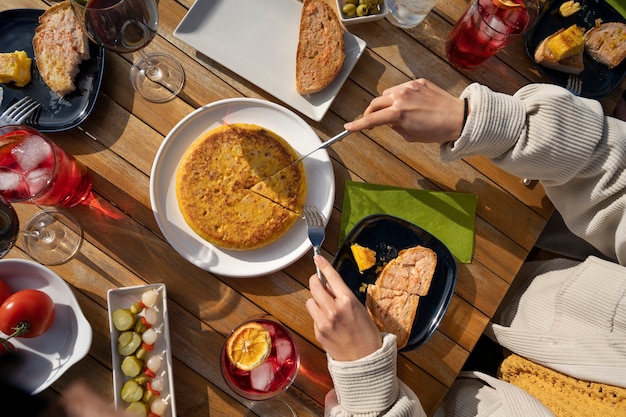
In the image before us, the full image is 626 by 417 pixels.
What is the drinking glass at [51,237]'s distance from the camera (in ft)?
4.65

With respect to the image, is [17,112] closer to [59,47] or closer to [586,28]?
[59,47]

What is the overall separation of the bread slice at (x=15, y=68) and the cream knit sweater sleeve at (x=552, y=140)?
132 cm

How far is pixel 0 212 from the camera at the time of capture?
3.97 feet

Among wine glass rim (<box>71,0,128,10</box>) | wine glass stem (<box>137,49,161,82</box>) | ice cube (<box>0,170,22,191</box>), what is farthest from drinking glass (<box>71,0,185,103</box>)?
ice cube (<box>0,170,22,191</box>)

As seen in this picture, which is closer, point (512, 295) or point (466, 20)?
point (466, 20)

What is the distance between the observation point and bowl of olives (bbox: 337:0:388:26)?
144cm

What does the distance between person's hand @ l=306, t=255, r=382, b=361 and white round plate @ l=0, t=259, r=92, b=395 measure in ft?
2.26

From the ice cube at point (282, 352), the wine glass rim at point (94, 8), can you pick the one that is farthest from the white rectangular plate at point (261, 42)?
the ice cube at point (282, 352)

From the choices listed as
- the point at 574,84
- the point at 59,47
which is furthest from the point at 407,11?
the point at 59,47

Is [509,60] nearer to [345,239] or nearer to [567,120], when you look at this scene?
[567,120]

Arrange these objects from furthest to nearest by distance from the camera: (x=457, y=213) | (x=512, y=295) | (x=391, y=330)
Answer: (x=512, y=295) < (x=457, y=213) < (x=391, y=330)

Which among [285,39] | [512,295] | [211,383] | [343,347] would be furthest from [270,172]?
[512,295]

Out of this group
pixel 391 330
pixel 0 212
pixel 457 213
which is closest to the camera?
pixel 0 212

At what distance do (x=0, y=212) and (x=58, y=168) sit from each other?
0.61 ft
